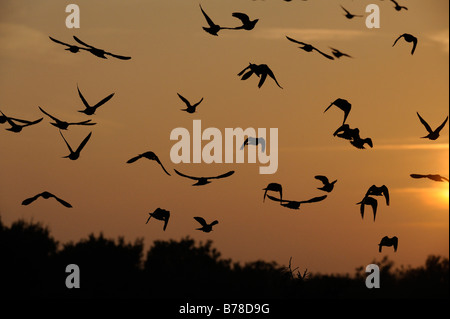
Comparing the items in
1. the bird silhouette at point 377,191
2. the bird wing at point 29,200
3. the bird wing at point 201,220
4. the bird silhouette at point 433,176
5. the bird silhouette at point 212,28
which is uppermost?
the bird silhouette at point 212,28

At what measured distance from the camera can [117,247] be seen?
231 feet

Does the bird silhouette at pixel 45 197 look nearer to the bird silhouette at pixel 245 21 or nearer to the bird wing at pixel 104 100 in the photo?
the bird wing at pixel 104 100

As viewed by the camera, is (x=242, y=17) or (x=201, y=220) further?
(x=201, y=220)

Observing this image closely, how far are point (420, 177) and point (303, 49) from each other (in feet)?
11.9

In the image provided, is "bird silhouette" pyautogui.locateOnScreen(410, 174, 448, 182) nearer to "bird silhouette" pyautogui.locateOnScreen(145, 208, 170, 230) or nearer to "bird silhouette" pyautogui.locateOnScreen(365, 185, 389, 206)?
"bird silhouette" pyautogui.locateOnScreen(365, 185, 389, 206)

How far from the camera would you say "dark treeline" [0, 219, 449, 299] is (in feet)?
209

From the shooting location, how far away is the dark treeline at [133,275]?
63.8 meters

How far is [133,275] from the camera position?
6762 cm

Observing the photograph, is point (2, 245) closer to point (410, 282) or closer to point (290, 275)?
point (410, 282)

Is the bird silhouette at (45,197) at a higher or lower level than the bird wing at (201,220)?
higher

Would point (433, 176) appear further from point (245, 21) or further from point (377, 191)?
point (245, 21)

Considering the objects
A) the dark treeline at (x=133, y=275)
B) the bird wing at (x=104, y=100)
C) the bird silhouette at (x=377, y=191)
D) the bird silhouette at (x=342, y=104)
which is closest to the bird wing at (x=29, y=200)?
the bird wing at (x=104, y=100)

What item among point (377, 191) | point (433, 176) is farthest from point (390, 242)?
point (433, 176)
